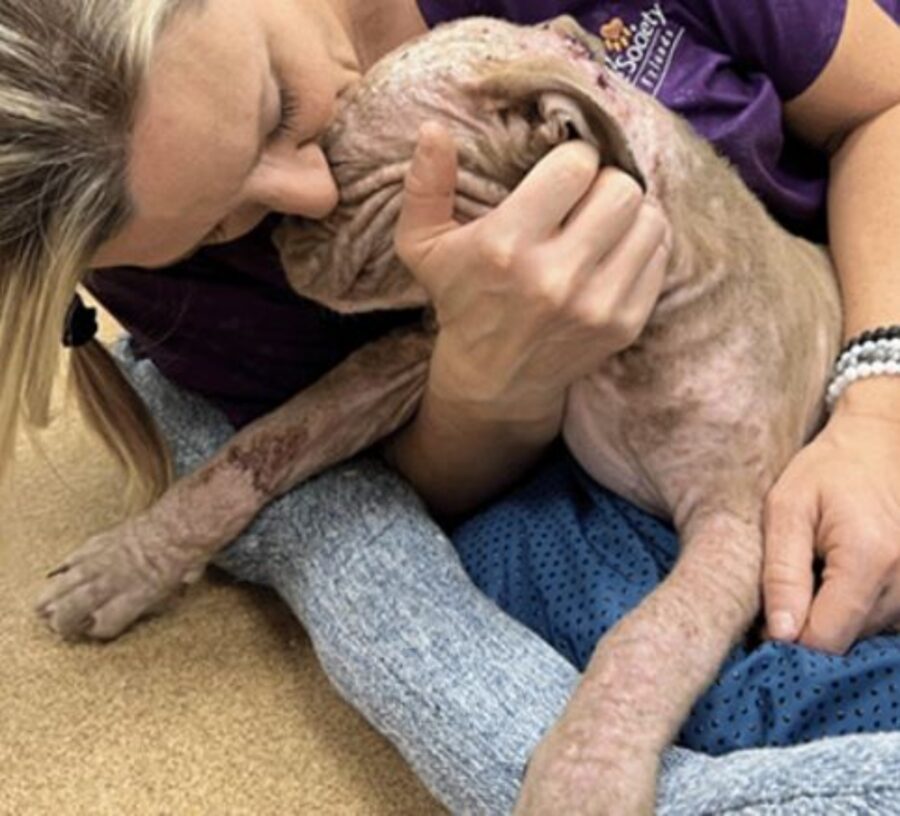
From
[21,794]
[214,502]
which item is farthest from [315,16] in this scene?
[21,794]

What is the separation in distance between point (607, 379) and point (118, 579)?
0.44 metres

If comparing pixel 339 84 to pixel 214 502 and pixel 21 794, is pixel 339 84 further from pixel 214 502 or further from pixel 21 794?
pixel 21 794

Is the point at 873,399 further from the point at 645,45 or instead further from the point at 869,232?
the point at 645,45

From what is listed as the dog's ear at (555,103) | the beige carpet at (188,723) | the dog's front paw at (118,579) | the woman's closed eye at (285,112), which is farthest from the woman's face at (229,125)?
the beige carpet at (188,723)

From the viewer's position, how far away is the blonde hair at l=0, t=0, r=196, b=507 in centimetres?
84

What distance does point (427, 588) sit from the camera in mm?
1064

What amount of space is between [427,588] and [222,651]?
0.23m

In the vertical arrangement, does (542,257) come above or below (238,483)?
above

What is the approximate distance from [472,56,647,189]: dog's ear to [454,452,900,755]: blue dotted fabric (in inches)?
11.6

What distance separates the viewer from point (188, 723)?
1120 mm

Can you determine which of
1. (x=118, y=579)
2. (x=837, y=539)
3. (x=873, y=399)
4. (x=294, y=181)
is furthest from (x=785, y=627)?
(x=118, y=579)

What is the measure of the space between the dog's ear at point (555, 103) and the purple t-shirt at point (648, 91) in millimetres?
256

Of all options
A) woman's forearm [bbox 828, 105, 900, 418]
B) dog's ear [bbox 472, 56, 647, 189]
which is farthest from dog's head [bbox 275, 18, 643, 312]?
woman's forearm [bbox 828, 105, 900, 418]

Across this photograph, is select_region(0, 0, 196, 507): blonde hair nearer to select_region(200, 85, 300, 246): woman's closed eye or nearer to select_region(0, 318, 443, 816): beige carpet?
select_region(200, 85, 300, 246): woman's closed eye
